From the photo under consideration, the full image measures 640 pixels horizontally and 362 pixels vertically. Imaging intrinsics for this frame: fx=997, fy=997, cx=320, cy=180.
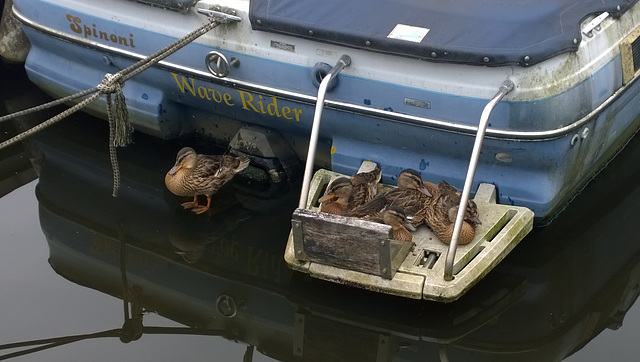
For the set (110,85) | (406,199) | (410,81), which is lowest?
(406,199)

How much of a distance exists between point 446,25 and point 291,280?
1.71m

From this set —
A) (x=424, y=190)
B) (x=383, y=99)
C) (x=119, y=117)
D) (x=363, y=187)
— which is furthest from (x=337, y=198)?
(x=119, y=117)

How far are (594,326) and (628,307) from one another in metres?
0.28

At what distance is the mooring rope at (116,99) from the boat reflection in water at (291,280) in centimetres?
40

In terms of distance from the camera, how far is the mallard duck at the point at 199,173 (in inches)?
249

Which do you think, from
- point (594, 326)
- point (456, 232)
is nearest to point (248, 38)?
point (456, 232)

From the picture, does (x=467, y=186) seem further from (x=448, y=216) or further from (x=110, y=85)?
(x=110, y=85)

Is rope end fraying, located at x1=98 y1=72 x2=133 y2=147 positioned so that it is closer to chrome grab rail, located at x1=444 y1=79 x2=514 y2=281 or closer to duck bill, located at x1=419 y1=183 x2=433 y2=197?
duck bill, located at x1=419 y1=183 x2=433 y2=197

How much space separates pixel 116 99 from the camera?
6031 millimetres

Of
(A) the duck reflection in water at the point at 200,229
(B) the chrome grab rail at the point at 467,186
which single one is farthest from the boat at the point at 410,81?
(A) the duck reflection in water at the point at 200,229

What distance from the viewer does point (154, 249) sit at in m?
6.12

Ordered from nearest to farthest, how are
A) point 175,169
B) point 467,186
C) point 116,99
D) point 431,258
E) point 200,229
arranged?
point 467,186 < point 431,258 < point 116,99 < point 200,229 < point 175,169

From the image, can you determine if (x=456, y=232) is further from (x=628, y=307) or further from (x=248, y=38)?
(x=248, y=38)

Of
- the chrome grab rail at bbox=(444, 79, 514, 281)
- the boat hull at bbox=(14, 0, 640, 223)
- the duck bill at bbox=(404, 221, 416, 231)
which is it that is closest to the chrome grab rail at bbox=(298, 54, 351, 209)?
the boat hull at bbox=(14, 0, 640, 223)
